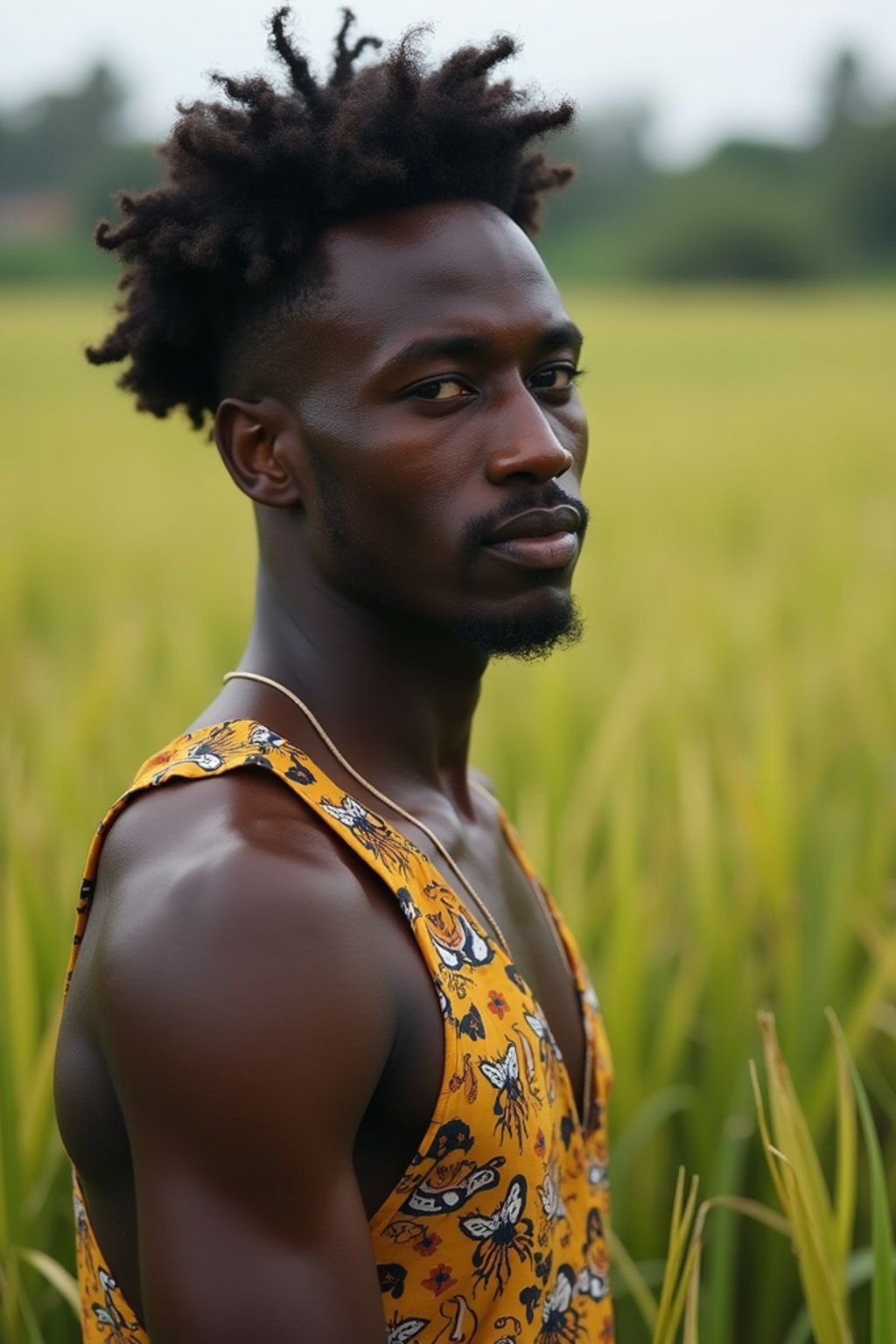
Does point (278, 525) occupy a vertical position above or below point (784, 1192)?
above

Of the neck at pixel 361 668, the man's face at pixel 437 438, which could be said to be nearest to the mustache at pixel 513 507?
the man's face at pixel 437 438

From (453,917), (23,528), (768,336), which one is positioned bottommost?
(453,917)

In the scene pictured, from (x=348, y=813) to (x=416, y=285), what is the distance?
0.38m

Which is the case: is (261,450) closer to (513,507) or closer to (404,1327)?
(513,507)

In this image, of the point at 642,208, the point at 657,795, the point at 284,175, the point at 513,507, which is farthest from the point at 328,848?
the point at 642,208

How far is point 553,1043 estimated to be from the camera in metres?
1.20

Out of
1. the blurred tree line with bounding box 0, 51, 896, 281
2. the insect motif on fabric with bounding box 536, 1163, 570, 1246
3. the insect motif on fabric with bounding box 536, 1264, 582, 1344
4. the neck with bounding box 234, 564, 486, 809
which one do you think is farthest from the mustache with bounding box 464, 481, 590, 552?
the blurred tree line with bounding box 0, 51, 896, 281

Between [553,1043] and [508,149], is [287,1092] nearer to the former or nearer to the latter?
[553,1043]

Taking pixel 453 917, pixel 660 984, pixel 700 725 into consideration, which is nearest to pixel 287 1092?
pixel 453 917

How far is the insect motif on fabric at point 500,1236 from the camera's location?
1.04m

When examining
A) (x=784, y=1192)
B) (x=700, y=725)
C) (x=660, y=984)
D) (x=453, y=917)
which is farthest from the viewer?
(x=700, y=725)

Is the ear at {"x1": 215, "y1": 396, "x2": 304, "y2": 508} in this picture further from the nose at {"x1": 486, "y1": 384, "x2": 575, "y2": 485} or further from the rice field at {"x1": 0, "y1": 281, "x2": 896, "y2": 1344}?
the rice field at {"x1": 0, "y1": 281, "x2": 896, "y2": 1344}

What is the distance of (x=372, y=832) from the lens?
3.47 ft

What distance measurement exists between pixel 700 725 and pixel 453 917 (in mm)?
1837
